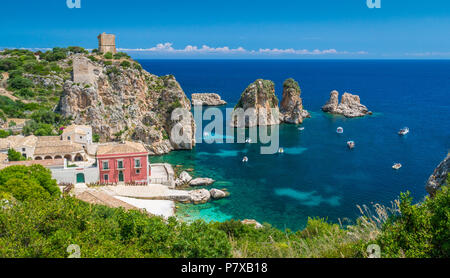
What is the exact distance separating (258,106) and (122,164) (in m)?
33.9

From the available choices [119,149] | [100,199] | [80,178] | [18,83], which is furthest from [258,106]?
[100,199]

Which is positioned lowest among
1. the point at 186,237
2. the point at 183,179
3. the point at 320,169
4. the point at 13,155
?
the point at 320,169

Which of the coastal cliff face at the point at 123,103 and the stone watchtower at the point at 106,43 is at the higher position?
the stone watchtower at the point at 106,43

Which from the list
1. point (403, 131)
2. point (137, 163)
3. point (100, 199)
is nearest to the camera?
point (100, 199)

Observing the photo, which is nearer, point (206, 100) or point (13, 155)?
point (13, 155)

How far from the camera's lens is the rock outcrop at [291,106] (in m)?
59.3

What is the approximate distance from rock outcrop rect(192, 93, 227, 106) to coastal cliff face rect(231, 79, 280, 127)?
18449 mm

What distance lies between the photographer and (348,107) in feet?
220

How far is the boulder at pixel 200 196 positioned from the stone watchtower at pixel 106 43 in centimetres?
3071

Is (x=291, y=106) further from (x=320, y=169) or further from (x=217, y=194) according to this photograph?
(x=217, y=194)

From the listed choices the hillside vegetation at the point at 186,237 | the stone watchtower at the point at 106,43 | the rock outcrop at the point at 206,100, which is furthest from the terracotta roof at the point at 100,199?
the rock outcrop at the point at 206,100

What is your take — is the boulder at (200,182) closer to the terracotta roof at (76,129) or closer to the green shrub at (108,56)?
the terracotta roof at (76,129)

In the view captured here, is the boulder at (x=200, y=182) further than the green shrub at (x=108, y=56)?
No
